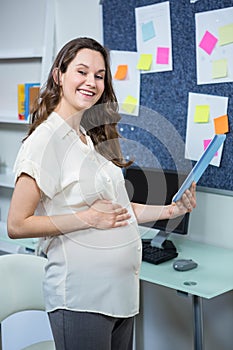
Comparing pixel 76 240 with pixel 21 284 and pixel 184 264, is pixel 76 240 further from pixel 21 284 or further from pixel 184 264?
pixel 184 264

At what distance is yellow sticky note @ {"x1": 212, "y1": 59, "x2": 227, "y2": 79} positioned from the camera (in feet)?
7.04

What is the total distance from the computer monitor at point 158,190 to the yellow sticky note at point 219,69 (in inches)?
15.8

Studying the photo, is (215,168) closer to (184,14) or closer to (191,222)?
(191,222)

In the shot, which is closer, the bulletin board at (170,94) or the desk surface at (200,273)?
the desk surface at (200,273)

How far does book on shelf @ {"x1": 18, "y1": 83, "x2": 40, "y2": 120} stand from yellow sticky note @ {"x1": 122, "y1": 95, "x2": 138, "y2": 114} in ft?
1.97

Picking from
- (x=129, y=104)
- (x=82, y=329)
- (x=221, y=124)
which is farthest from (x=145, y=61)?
(x=82, y=329)

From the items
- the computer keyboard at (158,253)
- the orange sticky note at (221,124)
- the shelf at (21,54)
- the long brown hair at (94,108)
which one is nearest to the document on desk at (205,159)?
the long brown hair at (94,108)

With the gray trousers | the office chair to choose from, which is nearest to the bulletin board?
the office chair

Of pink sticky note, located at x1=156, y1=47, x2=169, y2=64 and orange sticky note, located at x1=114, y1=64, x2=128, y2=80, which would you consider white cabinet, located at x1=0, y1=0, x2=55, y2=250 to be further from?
pink sticky note, located at x1=156, y1=47, x2=169, y2=64

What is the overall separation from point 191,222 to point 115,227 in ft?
3.16

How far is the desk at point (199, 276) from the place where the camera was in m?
1.85

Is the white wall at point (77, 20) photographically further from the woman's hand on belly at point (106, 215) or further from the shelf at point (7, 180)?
the woman's hand on belly at point (106, 215)

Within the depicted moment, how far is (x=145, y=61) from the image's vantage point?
2.43 m

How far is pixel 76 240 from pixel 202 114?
1.01 metres
